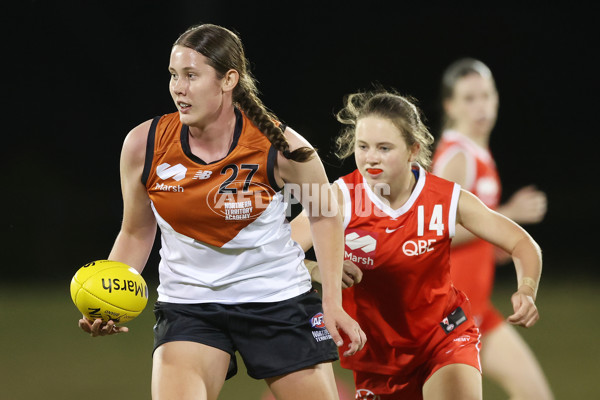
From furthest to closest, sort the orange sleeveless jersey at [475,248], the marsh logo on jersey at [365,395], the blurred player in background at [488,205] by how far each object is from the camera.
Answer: the orange sleeveless jersey at [475,248] < the blurred player in background at [488,205] < the marsh logo on jersey at [365,395]

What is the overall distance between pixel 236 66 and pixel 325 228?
64cm

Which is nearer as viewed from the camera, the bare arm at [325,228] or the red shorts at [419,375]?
the bare arm at [325,228]

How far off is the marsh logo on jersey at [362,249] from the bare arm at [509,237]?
0.36 metres

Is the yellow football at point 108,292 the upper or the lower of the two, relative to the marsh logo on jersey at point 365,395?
upper

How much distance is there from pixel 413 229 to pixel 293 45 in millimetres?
6483

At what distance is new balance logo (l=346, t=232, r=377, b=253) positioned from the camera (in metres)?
3.27

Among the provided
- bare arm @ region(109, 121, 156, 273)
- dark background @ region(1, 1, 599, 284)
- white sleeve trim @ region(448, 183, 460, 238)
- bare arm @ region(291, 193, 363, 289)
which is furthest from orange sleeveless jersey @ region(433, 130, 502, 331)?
dark background @ region(1, 1, 599, 284)

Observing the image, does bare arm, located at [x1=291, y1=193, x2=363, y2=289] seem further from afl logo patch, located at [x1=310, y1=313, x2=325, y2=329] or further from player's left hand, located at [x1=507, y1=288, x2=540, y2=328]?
player's left hand, located at [x1=507, y1=288, x2=540, y2=328]

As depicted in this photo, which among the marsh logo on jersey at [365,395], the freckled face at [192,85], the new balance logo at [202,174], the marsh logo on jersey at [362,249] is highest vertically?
the freckled face at [192,85]

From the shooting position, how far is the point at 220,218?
2.74 metres

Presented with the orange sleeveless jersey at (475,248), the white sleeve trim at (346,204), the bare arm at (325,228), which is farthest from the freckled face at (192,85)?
the orange sleeveless jersey at (475,248)

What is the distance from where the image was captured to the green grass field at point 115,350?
17.5 feet

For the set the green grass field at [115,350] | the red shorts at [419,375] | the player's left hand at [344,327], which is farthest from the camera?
the green grass field at [115,350]

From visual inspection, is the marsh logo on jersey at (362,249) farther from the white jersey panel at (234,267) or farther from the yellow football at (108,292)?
the yellow football at (108,292)
